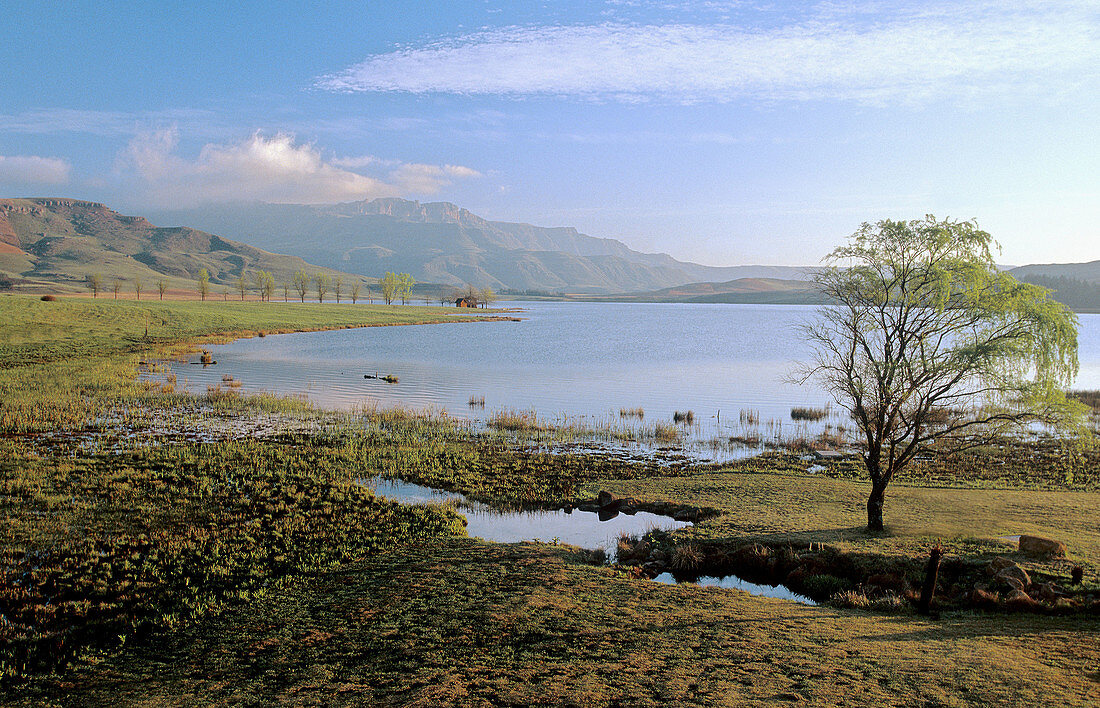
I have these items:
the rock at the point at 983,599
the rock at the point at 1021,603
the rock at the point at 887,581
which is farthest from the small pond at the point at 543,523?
the rock at the point at 1021,603

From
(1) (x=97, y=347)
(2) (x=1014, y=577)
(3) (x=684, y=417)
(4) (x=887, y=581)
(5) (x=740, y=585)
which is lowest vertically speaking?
(5) (x=740, y=585)

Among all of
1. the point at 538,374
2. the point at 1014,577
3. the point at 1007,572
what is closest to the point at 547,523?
the point at 1007,572

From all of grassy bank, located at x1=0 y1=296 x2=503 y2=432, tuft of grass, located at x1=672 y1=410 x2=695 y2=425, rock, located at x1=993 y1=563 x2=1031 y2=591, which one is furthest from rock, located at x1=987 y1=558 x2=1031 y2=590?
grassy bank, located at x1=0 y1=296 x2=503 y2=432

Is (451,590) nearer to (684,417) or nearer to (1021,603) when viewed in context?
(1021,603)

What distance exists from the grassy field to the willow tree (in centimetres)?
384

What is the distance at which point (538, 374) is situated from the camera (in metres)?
66.8

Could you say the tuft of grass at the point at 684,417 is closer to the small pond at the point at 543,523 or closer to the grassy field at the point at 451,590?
the grassy field at the point at 451,590

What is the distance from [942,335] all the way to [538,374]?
1912 inches

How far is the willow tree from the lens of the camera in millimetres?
18844

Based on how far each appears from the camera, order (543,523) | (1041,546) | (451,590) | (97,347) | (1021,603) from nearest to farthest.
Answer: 1. (1021,603)
2. (451,590)
3. (1041,546)
4. (543,523)
5. (97,347)

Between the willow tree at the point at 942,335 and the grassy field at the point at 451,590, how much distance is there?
3.84 metres

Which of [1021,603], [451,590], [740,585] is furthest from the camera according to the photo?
[740,585]

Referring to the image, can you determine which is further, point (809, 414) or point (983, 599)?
point (809, 414)

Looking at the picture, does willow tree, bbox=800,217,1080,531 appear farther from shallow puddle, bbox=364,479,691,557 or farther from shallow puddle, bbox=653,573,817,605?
shallow puddle, bbox=364,479,691,557
